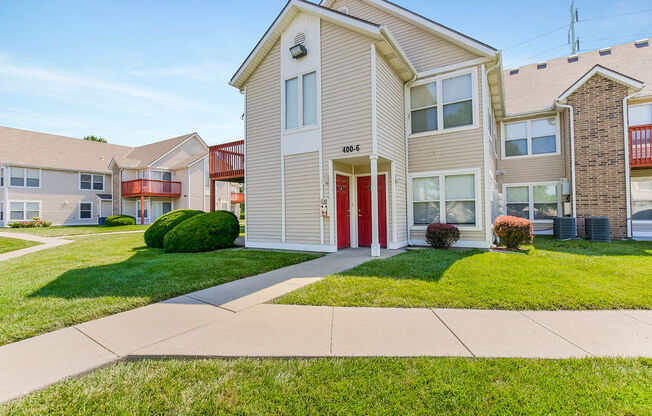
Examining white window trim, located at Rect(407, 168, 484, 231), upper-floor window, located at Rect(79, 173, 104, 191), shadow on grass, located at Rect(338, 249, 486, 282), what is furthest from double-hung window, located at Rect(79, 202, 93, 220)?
shadow on grass, located at Rect(338, 249, 486, 282)

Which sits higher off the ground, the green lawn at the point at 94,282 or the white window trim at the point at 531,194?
the white window trim at the point at 531,194

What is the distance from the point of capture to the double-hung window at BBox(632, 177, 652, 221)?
12078 mm

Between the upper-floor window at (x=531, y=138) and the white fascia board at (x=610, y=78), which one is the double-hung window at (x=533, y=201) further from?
the white fascia board at (x=610, y=78)

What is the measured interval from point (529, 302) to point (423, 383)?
8.91ft

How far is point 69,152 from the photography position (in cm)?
2516

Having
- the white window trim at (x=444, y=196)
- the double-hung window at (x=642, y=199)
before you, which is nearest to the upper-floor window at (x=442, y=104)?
the white window trim at (x=444, y=196)

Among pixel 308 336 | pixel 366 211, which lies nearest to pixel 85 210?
pixel 366 211

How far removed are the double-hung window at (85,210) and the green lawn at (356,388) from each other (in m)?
29.2

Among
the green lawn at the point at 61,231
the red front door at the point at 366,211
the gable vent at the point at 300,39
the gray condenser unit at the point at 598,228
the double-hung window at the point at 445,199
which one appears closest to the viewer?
the double-hung window at the point at 445,199

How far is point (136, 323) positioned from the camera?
11.2 ft

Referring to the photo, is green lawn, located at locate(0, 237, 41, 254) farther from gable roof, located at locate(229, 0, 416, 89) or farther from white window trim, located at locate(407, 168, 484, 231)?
white window trim, located at locate(407, 168, 484, 231)

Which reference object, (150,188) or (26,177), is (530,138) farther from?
(26,177)

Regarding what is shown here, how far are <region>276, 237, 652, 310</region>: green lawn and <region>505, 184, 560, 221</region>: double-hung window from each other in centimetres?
551

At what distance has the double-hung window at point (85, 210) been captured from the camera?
81.0ft
